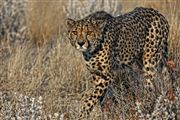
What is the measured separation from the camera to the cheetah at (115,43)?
19.8ft

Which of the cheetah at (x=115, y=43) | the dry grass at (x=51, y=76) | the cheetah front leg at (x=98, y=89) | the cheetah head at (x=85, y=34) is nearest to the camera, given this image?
the dry grass at (x=51, y=76)

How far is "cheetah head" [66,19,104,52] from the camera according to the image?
5.91 meters

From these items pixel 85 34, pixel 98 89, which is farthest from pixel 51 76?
pixel 85 34

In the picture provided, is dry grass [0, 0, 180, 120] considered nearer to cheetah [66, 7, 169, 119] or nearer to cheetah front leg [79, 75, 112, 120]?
cheetah front leg [79, 75, 112, 120]

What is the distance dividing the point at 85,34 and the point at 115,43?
548mm

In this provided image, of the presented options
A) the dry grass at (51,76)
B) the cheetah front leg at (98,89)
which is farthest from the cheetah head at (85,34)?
the dry grass at (51,76)

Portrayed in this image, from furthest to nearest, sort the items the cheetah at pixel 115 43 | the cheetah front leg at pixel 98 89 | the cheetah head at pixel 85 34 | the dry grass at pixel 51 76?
the cheetah front leg at pixel 98 89 → the cheetah at pixel 115 43 → the cheetah head at pixel 85 34 → the dry grass at pixel 51 76

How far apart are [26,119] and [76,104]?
1.40 meters

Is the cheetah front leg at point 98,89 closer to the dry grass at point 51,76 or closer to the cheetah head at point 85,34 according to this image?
the dry grass at point 51,76

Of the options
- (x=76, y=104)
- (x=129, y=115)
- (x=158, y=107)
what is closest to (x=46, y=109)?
(x=76, y=104)

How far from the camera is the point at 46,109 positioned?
5.99 meters

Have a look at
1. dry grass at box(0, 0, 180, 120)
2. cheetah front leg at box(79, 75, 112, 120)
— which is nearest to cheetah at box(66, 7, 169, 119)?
cheetah front leg at box(79, 75, 112, 120)

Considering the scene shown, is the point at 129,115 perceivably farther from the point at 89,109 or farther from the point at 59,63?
the point at 59,63

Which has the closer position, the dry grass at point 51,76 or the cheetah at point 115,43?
the dry grass at point 51,76
